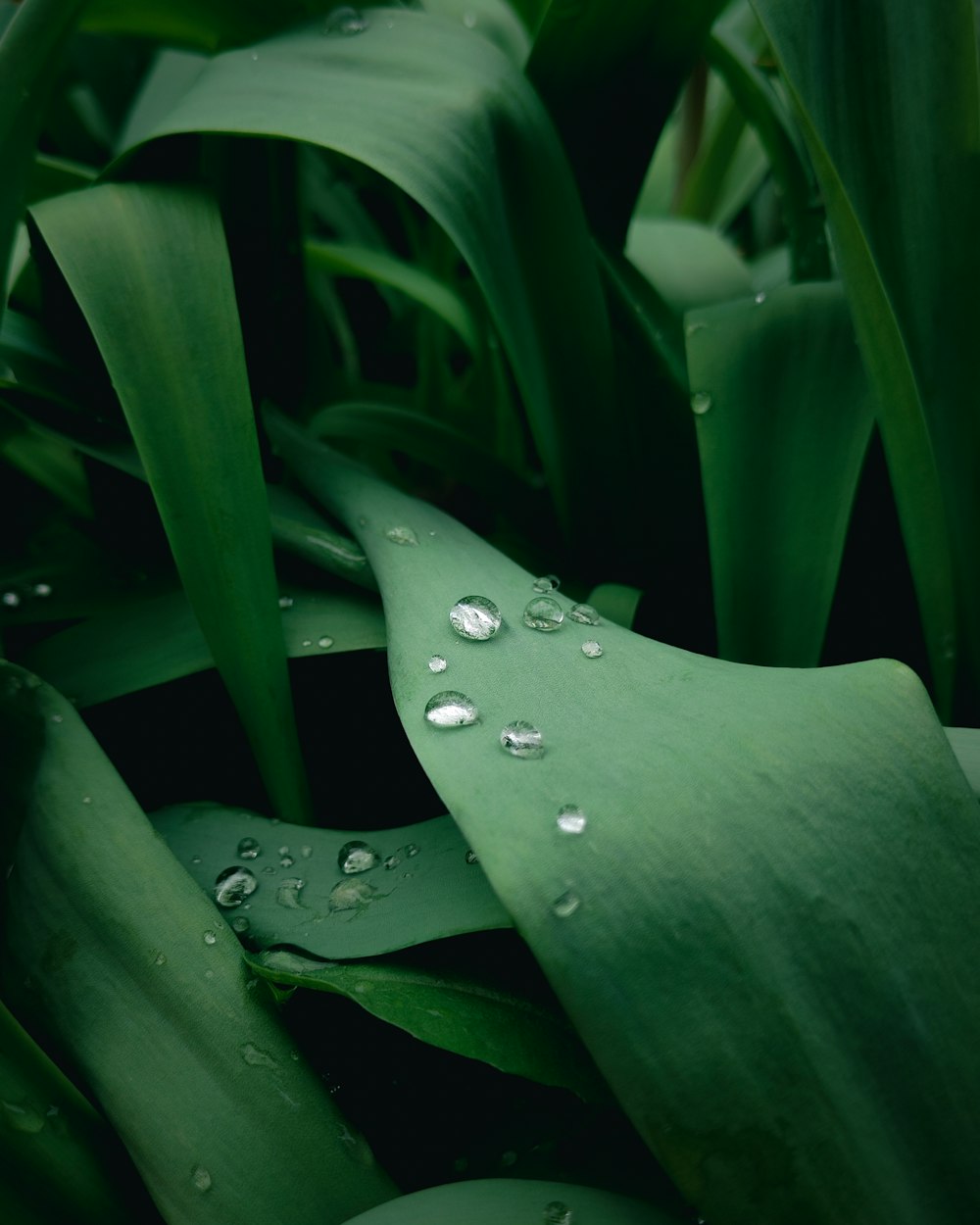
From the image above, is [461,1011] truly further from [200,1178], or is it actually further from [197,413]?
[197,413]

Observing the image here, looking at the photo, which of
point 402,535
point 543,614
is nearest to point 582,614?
point 543,614

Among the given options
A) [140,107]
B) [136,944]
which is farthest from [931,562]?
[140,107]

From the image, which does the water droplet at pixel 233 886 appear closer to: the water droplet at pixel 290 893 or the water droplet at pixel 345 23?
the water droplet at pixel 290 893

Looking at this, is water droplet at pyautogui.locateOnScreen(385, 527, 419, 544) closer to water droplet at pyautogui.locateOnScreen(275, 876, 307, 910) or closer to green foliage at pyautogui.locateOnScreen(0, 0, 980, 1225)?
green foliage at pyautogui.locateOnScreen(0, 0, 980, 1225)

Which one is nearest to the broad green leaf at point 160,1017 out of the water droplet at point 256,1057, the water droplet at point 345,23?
the water droplet at point 256,1057

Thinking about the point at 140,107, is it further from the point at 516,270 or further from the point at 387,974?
the point at 387,974

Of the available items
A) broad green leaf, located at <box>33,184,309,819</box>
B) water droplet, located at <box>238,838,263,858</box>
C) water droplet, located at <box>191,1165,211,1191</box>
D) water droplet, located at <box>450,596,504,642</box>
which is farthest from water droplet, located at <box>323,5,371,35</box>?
water droplet, located at <box>191,1165,211,1191</box>
